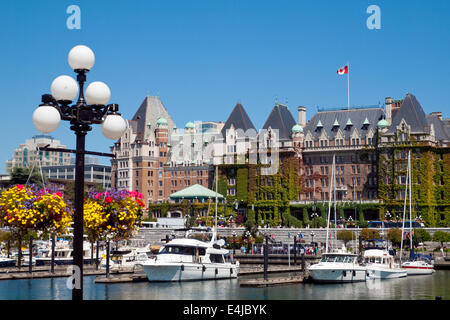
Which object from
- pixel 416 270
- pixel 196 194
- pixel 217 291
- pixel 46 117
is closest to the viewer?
pixel 46 117

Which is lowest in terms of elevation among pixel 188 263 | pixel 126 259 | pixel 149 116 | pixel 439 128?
pixel 126 259

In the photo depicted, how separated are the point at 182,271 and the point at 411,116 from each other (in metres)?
65.8

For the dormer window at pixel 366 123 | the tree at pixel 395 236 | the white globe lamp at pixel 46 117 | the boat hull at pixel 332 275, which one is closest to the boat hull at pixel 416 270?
the boat hull at pixel 332 275

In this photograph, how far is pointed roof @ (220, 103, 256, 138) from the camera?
132m

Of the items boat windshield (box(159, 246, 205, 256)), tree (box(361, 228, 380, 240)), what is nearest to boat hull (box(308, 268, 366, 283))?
boat windshield (box(159, 246, 205, 256))

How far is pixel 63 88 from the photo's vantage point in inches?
576

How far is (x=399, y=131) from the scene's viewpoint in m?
110

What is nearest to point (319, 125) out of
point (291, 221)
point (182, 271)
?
point (291, 221)

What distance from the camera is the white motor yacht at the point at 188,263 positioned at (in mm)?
57094

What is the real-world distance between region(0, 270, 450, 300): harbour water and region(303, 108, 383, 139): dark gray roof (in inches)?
2430

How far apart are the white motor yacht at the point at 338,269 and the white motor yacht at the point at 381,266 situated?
3.06 meters

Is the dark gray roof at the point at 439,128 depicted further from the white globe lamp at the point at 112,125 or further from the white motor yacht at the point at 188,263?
the white globe lamp at the point at 112,125

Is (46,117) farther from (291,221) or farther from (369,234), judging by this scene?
(291,221)
